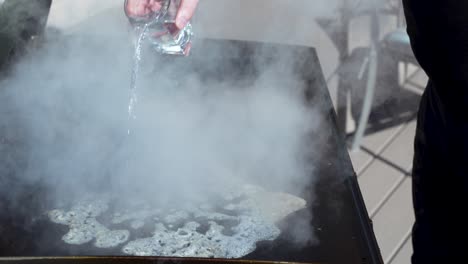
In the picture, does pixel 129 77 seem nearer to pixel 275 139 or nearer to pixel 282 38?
pixel 275 139

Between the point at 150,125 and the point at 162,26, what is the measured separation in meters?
0.24

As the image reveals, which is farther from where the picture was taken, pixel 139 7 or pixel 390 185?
pixel 390 185

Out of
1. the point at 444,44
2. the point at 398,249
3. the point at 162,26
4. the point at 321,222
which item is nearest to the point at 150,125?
the point at 162,26

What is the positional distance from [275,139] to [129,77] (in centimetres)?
45

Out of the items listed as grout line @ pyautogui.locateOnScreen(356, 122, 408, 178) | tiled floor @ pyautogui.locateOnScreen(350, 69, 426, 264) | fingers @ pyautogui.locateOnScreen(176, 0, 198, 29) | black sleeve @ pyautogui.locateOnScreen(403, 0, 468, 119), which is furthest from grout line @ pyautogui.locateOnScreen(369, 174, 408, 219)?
fingers @ pyautogui.locateOnScreen(176, 0, 198, 29)

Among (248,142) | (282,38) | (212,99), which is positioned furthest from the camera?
(282,38)

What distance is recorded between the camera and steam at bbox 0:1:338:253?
45.0 inches

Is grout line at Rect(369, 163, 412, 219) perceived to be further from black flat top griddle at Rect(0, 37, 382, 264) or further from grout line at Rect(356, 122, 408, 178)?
black flat top griddle at Rect(0, 37, 382, 264)

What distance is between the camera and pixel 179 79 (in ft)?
4.72

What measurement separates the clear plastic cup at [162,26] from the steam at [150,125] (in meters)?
0.14

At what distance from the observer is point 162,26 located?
1.24 metres

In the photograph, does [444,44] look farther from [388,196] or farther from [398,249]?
[388,196]

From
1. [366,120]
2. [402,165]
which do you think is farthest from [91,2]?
[402,165]

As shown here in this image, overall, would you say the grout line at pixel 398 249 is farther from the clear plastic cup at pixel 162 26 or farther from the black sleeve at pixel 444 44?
the clear plastic cup at pixel 162 26
